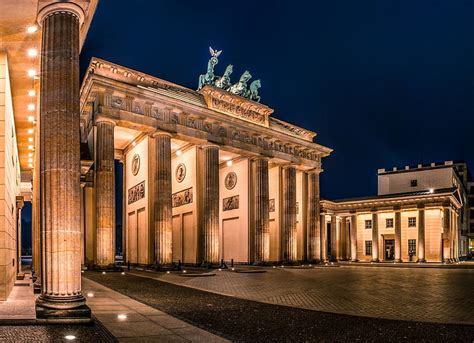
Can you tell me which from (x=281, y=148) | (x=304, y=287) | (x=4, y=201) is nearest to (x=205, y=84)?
(x=281, y=148)

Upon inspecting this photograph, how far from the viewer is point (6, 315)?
34.9ft

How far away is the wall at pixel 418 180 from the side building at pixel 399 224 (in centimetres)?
18

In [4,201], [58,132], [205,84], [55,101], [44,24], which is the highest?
[205,84]

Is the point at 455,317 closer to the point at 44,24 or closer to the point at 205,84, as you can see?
the point at 44,24

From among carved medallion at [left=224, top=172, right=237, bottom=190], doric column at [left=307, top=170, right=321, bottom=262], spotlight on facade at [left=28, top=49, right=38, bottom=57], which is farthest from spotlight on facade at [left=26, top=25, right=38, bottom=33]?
doric column at [left=307, top=170, right=321, bottom=262]

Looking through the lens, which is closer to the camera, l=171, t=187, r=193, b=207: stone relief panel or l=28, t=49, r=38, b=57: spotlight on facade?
l=28, t=49, r=38, b=57: spotlight on facade

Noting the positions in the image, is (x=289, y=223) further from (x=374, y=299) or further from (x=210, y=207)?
(x=374, y=299)

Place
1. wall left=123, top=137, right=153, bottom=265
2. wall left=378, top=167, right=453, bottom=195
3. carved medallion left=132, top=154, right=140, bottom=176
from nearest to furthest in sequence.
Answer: wall left=123, top=137, right=153, bottom=265, carved medallion left=132, top=154, right=140, bottom=176, wall left=378, top=167, right=453, bottom=195

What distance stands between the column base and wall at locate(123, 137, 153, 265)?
27774 mm

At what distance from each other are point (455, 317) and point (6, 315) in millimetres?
11941

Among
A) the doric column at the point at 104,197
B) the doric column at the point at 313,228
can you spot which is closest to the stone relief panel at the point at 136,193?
the doric column at the point at 104,197

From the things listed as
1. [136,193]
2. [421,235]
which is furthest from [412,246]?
[136,193]

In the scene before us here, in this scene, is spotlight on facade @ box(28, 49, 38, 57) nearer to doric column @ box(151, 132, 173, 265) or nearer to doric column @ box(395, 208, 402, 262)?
doric column @ box(151, 132, 173, 265)

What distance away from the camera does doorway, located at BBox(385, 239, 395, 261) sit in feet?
241
